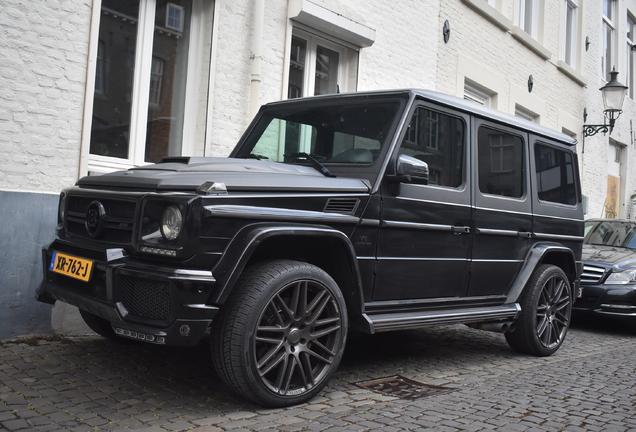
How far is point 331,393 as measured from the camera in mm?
4047

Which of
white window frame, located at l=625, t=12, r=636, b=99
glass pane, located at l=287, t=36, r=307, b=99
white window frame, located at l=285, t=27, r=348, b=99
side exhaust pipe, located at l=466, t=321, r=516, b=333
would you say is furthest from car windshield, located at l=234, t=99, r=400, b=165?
white window frame, located at l=625, t=12, r=636, b=99

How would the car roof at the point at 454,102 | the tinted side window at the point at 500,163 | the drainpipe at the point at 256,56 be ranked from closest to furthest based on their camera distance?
the car roof at the point at 454,102
the tinted side window at the point at 500,163
the drainpipe at the point at 256,56

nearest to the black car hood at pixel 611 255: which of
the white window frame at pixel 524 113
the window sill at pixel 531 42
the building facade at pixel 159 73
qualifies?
the building facade at pixel 159 73

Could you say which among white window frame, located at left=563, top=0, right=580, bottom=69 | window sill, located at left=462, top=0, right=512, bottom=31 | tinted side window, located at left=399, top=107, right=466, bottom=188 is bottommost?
tinted side window, located at left=399, top=107, right=466, bottom=188

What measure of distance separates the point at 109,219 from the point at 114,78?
10.5 feet

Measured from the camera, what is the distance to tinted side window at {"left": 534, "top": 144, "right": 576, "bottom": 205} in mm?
5812

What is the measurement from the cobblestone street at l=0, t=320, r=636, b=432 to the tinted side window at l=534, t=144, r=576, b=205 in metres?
1.53

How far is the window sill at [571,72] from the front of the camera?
15555 millimetres

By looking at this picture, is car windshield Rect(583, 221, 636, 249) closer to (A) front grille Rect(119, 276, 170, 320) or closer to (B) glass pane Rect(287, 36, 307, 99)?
(B) glass pane Rect(287, 36, 307, 99)

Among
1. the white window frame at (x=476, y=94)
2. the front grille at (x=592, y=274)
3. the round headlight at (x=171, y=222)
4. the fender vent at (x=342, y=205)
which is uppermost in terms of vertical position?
the white window frame at (x=476, y=94)

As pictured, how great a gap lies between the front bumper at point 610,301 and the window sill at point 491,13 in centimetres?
622

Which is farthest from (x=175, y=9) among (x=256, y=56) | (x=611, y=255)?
(x=611, y=255)

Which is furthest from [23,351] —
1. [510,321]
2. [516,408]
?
[510,321]

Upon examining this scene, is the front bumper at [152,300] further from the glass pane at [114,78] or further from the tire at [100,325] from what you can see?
the glass pane at [114,78]
